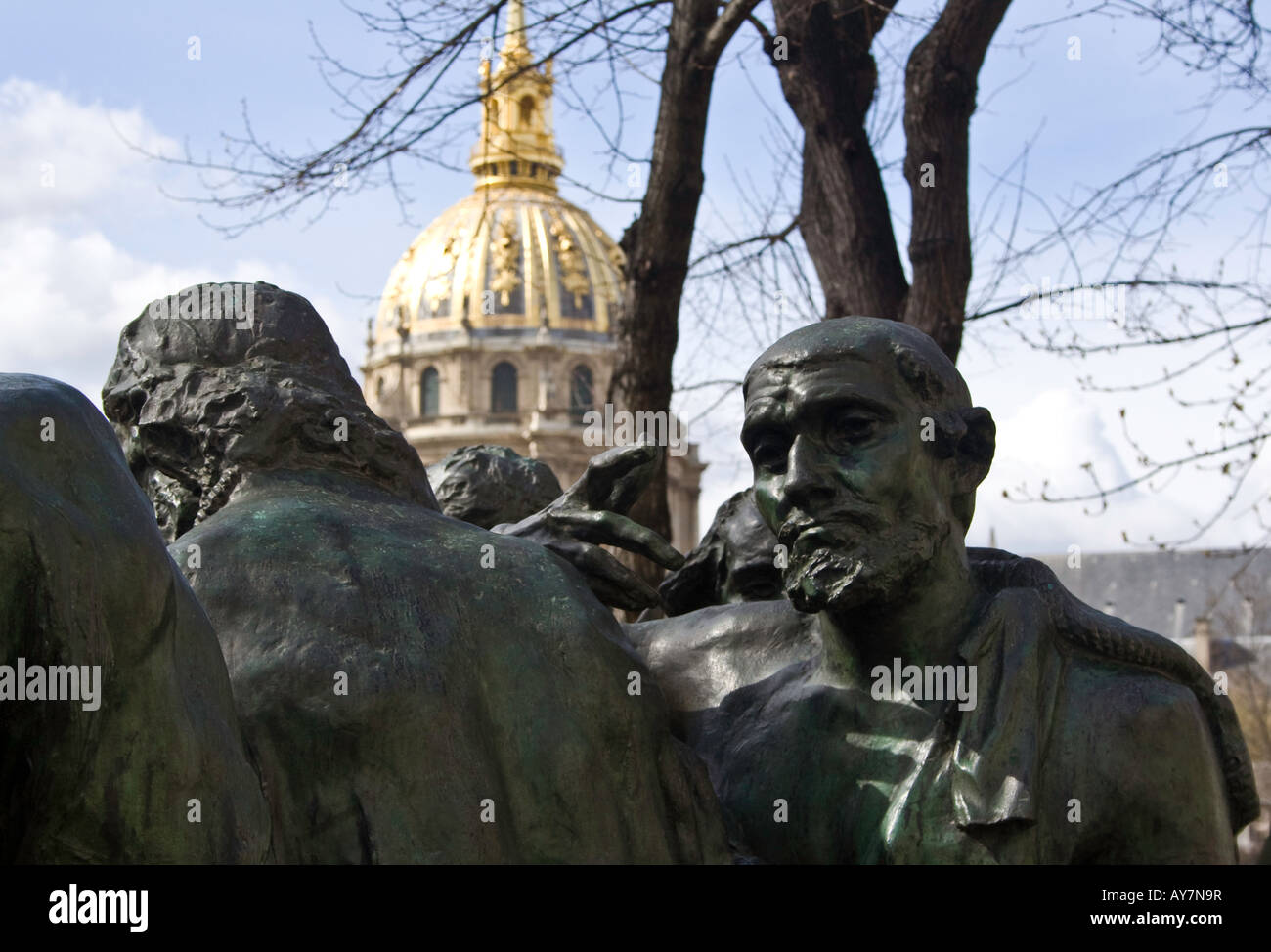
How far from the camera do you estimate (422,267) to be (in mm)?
77500

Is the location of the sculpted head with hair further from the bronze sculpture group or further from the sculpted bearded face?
the sculpted bearded face

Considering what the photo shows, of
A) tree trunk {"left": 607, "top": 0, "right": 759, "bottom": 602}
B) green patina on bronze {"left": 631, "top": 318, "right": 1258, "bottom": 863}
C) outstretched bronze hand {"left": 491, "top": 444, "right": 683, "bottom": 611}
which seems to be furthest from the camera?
tree trunk {"left": 607, "top": 0, "right": 759, "bottom": 602}

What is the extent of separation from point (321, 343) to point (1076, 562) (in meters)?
2.87

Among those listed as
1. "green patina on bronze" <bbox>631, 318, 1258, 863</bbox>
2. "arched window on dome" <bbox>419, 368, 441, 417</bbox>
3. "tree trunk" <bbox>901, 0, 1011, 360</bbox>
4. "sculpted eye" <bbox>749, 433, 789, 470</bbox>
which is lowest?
"green patina on bronze" <bbox>631, 318, 1258, 863</bbox>

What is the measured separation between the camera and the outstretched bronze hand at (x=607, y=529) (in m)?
3.85

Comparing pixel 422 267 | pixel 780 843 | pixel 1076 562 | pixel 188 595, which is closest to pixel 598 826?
pixel 780 843

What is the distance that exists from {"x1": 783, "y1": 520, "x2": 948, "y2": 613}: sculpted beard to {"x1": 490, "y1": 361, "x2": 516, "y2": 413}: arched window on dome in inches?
3000

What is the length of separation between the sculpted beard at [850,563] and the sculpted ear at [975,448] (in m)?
0.20

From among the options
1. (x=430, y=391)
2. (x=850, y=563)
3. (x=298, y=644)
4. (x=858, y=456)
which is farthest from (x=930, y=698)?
(x=430, y=391)

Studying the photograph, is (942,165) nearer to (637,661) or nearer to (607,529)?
(607,529)

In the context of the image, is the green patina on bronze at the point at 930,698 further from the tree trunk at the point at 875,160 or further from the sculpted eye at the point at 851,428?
the tree trunk at the point at 875,160

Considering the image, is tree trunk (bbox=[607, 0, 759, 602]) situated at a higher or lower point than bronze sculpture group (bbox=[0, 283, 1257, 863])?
higher

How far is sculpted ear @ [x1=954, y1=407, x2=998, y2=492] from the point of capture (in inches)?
143

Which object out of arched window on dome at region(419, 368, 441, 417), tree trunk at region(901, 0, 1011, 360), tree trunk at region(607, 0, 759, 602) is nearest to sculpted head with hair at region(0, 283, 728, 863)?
tree trunk at region(901, 0, 1011, 360)
